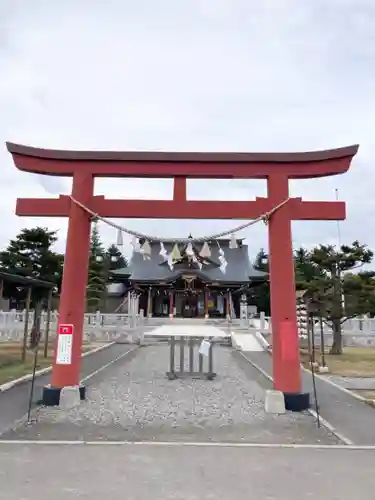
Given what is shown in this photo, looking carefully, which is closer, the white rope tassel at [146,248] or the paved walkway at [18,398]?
the paved walkway at [18,398]

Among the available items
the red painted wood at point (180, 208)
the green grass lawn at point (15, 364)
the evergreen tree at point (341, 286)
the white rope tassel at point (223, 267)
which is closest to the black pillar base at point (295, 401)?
the red painted wood at point (180, 208)

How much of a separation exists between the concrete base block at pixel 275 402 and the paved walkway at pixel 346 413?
82cm

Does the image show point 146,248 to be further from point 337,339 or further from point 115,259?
point 115,259

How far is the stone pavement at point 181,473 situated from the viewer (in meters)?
4.51

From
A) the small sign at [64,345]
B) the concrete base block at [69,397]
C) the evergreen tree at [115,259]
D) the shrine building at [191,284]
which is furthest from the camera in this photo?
the evergreen tree at [115,259]

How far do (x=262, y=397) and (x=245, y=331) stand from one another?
19.6 metres

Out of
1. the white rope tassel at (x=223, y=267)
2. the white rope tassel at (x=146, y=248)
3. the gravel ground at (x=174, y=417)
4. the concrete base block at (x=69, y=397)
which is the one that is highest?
the white rope tassel at (x=223, y=267)

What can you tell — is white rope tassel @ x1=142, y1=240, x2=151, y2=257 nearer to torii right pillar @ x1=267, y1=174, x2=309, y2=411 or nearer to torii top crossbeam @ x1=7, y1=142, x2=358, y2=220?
torii top crossbeam @ x1=7, y1=142, x2=358, y2=220

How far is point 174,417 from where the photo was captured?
26.9 ft

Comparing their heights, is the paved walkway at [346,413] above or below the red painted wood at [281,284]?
below

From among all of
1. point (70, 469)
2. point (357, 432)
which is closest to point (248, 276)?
point (357, 432)

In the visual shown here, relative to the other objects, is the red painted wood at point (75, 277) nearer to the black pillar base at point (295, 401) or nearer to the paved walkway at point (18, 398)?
the paved walkway at point (18, 398)

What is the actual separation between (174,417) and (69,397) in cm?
230

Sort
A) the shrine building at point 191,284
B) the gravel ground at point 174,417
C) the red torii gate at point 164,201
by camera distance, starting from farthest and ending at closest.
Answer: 1. the shrine building at point 191,284
2. the red torii gate at point 164,201
3. the gravel ground at point 174,417
